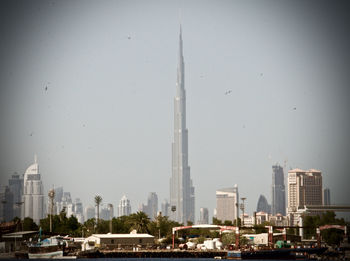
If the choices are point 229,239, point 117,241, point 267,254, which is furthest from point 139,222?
point 267,254

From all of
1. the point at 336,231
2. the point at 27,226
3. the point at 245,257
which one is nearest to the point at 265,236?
the point at 245,257

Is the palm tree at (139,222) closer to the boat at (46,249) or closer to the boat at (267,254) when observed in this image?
the boat at (46,249)

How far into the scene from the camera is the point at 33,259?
12112 cm

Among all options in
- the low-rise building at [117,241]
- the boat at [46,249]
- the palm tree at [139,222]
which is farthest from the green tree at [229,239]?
the boat at [46,249]

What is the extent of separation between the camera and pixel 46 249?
123438mm

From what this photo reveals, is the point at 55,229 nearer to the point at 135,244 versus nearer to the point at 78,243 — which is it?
the point at 78,243

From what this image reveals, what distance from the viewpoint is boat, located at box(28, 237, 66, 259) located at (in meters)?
123

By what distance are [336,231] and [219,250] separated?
245 feet

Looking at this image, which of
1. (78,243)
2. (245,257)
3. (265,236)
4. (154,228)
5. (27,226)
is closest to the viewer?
(245,257)

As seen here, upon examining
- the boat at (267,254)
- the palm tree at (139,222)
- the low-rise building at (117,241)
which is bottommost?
the boat at (267,254)

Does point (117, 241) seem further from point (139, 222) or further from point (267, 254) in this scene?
point (267, 254)

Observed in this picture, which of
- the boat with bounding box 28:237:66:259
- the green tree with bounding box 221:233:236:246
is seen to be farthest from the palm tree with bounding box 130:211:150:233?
the boat with bounding box 28:237:66:259

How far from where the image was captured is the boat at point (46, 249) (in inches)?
4830

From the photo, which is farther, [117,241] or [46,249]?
[117,241]
